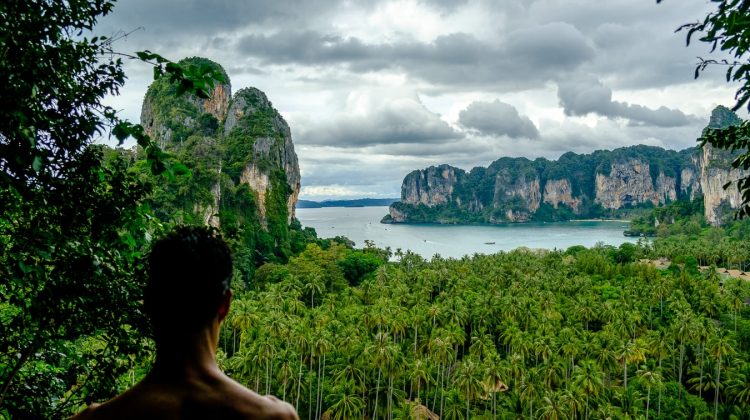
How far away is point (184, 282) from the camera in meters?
1.53

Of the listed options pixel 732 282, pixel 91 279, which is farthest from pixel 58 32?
pixel 732 282

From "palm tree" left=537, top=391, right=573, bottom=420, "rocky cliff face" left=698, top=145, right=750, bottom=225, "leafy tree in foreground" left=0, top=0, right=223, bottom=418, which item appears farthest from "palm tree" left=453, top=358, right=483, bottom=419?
"rocky cliff face" left=698, top=145, right=750, bottom=225

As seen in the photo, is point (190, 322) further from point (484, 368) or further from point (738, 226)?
point (738, 226)

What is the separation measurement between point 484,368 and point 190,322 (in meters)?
29.7

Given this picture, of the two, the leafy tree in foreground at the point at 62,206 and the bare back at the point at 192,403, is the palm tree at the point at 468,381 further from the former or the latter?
the bare back at the point at 192,403

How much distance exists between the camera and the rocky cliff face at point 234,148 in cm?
6794

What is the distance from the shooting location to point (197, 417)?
1457 millimetres

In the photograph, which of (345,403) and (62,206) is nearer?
(62,206)

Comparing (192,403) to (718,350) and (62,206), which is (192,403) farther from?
(718,350)

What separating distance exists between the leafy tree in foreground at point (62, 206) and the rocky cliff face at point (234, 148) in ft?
193

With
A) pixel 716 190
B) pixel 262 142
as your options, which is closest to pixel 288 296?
pixel 262 142

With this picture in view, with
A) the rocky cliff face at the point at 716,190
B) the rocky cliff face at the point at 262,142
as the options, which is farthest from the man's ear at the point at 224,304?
the rocky cliff face at the point at 716,190

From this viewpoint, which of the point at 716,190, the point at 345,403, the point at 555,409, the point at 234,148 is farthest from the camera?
the point at 716,190

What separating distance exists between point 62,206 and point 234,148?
76185 mm
